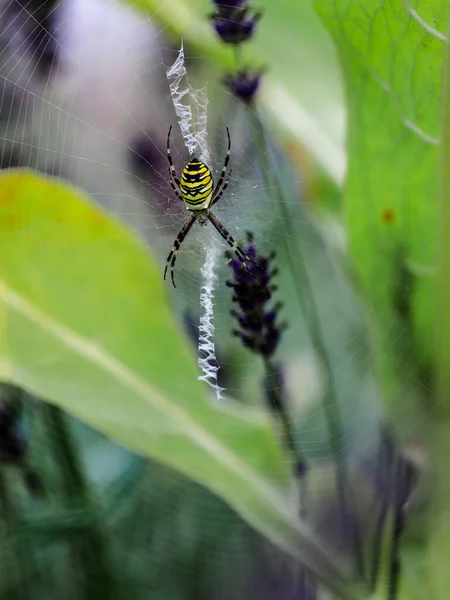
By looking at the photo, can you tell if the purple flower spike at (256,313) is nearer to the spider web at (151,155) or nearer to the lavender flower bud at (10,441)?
the spider web at (151,155)

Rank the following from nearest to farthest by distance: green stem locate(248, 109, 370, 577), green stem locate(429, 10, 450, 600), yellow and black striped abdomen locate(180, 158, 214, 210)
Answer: green stem locate(429, 10, 450, 600), green stem locate(248, 109, 370, 577), yellow and black striped abdomen locate(180, 158, 214, 210)

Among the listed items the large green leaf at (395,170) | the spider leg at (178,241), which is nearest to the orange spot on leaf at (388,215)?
the large green leaf at (395,170)

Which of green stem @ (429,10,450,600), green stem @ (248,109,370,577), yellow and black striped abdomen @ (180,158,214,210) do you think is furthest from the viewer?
yellow and black striped abdomen @ (180,158,214,210)

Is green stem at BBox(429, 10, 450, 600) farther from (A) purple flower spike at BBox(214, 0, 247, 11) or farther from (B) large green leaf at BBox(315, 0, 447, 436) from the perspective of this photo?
(A) purple flower spike at BBox(214, 0, 247, 11)

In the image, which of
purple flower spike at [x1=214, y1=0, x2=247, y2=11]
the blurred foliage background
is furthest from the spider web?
purple flower spike at [x1=214, y1=0, x2=247, y2=11]

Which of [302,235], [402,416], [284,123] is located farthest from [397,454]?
[284,123]

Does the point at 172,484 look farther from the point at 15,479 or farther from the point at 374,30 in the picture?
the point at 374,30
